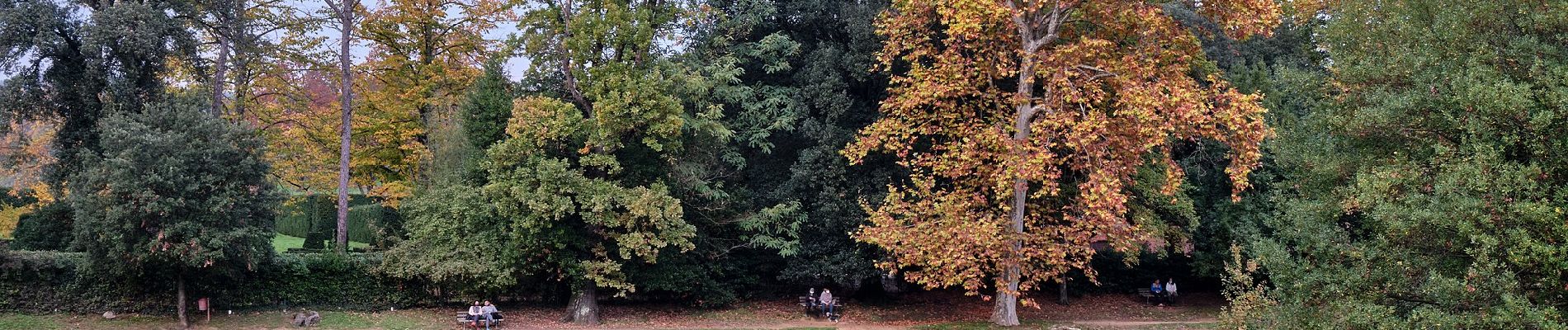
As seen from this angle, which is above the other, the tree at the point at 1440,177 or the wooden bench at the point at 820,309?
the tree at the point at 1440,177

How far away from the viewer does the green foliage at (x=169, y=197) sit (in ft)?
60.0

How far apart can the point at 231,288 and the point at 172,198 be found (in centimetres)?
337

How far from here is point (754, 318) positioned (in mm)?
23969

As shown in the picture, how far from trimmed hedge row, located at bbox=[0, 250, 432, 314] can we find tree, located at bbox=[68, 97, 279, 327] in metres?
0.72

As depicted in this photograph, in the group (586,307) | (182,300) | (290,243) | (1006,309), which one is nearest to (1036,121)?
(1006,309)

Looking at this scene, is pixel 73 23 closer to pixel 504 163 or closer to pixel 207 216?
pixel 207 216

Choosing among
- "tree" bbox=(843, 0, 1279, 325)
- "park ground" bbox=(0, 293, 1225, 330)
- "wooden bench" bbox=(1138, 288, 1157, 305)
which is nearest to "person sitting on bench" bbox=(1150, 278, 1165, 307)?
"wooden bench" bbox=(1138, 288, 1157, 305)

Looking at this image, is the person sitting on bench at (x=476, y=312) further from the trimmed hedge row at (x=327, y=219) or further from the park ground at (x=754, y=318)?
the trimmed hedge row at (x=327, y=219)

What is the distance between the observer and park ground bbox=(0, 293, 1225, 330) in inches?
792

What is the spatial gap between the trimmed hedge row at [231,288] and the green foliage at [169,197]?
0.84m

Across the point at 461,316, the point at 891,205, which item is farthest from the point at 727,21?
the point at 461,316

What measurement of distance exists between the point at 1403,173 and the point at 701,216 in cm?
1558

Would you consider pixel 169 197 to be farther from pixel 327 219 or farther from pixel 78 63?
pixel 327 219

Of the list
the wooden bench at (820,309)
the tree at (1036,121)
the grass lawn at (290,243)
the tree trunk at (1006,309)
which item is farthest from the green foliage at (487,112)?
the grass lawn at (290,243)
